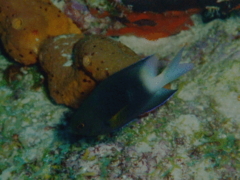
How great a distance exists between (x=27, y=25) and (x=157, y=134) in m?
2.88

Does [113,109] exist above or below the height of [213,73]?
above

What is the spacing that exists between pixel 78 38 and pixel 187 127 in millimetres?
2331

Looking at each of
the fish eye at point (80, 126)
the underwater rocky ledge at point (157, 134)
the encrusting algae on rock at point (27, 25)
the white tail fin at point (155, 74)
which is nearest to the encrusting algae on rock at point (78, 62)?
the encrusting algae on rock at point (27, 25)

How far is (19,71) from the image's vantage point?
4.24 metres

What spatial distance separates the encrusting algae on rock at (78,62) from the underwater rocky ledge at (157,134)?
40 centimetres

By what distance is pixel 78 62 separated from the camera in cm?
327

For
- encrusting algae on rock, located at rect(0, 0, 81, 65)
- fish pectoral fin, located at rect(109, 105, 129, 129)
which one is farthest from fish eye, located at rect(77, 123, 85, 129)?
encrusting algae on rock, located at rect(0, 0, 81, 65)

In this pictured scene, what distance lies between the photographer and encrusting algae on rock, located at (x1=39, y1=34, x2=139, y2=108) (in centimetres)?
301

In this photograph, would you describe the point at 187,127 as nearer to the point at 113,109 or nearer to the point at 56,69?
the point at 113,109

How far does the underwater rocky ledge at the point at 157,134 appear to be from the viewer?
241 centimetres

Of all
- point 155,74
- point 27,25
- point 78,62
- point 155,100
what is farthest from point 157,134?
point 27,25

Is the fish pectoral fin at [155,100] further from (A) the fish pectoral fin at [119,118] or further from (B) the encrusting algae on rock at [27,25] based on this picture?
(B) the encrusting algae on rock at [27,25]

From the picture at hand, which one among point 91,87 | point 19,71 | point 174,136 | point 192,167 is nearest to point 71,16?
point 19,71

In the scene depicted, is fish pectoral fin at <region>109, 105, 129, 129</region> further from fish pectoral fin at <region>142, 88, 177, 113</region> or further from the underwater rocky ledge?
the underwater rocky ledge
